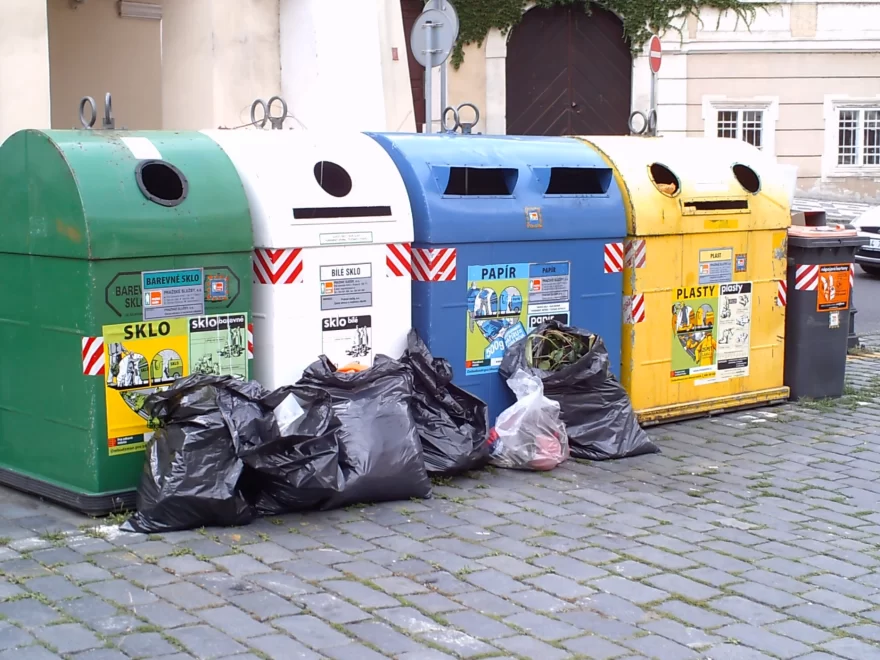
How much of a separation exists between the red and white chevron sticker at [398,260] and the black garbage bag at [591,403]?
760mm

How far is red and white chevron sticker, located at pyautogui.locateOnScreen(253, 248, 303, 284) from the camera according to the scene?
5387 millimetres

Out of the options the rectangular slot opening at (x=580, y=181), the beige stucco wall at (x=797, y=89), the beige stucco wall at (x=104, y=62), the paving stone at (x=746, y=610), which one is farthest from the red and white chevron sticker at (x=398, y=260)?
the beige stucco wall at (x=797, y=89)

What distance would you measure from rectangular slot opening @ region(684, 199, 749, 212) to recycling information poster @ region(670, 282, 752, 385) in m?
0.46

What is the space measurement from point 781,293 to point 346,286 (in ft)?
10.6

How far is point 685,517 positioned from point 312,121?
6.92 metres

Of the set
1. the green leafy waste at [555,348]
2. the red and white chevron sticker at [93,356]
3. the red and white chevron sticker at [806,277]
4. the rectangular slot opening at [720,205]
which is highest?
the rectangular slot opening at [720,205]

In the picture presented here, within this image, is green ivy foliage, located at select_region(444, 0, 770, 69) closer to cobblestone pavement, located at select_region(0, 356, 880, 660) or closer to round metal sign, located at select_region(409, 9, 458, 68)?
round metal sign, located at select_region(409, 9, 458, 68)

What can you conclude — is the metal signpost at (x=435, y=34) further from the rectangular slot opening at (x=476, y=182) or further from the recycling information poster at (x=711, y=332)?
the recycling information poster at (x=711, y=332)

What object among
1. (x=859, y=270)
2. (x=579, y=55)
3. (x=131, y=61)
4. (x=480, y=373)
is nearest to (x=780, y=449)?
(x=480, y=373)

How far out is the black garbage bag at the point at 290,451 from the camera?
15.9 feet

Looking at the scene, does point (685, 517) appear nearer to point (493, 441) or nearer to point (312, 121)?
point (493, 441)

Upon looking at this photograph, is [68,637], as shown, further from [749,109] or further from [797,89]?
[797,89]

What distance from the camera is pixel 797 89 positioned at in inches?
855

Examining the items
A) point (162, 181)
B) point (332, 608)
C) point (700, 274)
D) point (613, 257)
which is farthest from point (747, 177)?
point (332, 608)
